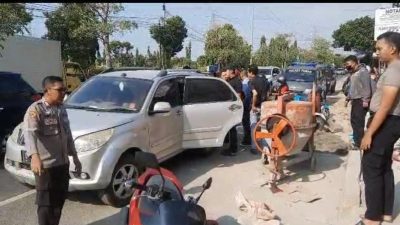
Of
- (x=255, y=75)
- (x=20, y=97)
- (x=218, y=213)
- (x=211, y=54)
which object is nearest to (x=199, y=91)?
(x=255, y=75)

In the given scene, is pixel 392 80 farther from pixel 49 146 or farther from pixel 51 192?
pixel 51 192

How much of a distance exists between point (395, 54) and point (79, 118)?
3700 mm

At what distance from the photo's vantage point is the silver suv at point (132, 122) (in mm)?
5188

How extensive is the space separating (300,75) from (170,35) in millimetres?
29272

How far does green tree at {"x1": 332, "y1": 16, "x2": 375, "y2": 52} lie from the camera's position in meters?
76.4

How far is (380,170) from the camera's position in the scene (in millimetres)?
4203

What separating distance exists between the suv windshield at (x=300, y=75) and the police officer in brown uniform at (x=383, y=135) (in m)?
16.1

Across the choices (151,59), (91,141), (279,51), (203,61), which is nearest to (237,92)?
(91,141)

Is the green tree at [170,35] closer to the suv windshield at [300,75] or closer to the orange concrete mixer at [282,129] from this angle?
the suv windshield at [300,75]

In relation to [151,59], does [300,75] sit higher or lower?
lower

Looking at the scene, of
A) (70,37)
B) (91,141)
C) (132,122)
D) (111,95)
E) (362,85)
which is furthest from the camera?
(70,37)

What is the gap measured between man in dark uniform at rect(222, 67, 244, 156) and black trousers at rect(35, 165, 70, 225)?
437 cm

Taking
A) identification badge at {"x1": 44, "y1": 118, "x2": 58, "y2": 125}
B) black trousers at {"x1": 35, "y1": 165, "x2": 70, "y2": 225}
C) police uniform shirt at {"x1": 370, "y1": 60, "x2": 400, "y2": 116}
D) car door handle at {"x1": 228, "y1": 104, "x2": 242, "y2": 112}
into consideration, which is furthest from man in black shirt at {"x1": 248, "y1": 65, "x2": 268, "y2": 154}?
identification badge at {"x1": 44, "y1": 118, "x2": 58, "y2": 125}

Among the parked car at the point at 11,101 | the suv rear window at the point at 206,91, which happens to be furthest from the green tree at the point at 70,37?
the suv rear window at the point at 206,91
